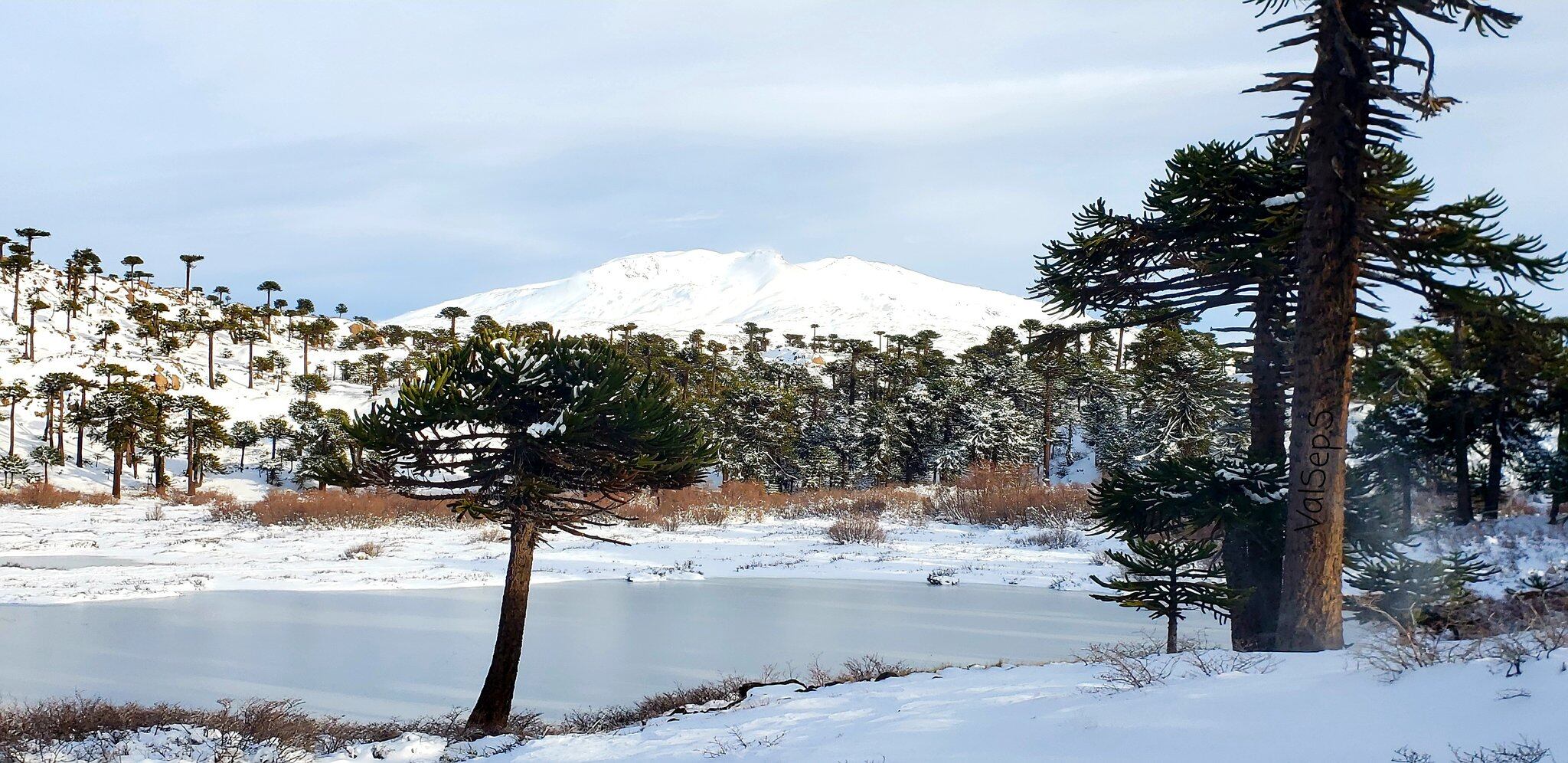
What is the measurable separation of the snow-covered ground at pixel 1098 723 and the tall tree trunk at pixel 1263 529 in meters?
2.33

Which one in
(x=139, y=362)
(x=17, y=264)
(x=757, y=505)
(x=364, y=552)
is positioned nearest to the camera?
(x=364, y=552)

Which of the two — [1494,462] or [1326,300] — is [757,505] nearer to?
[1494,462]

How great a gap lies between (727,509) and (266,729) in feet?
90.5

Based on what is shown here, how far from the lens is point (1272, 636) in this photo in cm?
826

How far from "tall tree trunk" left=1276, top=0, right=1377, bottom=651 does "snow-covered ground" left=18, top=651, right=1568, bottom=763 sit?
60.9 inches

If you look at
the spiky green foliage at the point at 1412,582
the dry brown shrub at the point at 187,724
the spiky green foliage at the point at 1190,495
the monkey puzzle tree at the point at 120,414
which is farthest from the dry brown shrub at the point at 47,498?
the spiky green foliage at the point at 1412,582

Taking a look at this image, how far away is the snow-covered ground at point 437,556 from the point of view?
2055 centimetres

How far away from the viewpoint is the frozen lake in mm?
11578

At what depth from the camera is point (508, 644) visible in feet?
28.7

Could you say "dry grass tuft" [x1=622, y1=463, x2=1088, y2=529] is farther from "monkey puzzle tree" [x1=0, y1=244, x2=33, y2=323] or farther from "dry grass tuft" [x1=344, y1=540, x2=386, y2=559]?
"monkey puzzle tree" [x1=0, y1=244, x2=33, y2=323]

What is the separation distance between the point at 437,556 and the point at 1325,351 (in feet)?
76.1

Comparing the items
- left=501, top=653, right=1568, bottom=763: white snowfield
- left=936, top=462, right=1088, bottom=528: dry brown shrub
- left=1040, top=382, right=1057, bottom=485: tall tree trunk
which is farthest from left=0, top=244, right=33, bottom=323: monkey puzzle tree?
left=501, top=653, right=1568, bottom=763: white snowfield

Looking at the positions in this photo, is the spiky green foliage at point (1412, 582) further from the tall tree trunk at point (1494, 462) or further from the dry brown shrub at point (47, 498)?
the dry brown shrub at point (47, 498)

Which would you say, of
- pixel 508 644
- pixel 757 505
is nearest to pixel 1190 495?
pixel 508 644
